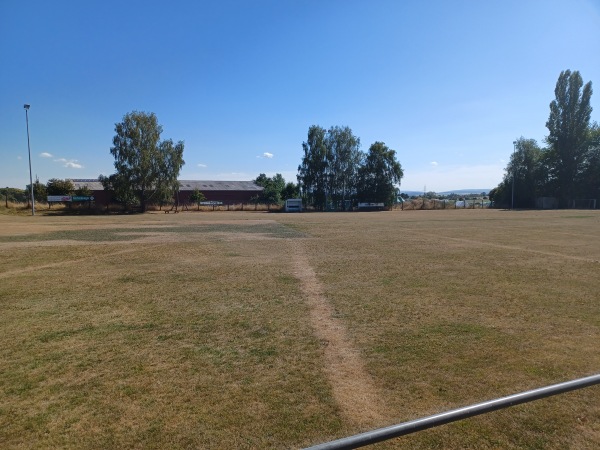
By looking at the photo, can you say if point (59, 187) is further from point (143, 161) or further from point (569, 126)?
point (569, 126)

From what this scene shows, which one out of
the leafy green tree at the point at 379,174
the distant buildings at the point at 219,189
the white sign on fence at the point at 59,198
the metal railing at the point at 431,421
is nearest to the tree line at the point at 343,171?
the leafy green tree at the point at 379,174

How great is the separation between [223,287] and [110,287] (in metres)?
2.66

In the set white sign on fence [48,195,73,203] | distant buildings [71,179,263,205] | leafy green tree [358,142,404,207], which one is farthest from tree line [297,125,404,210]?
white sign on fence [48,195,73,203]

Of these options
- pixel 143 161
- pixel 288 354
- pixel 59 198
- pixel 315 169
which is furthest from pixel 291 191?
pixel 288 354

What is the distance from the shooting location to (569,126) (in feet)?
218

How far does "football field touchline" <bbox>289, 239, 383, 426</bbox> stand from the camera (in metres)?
3.86

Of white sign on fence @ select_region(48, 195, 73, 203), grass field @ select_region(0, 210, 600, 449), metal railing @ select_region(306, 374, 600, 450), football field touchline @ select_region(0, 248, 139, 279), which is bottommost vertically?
football field touchline @ select_region(0, 248, 139, 279)

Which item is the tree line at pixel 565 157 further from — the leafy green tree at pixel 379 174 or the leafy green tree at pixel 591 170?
the leafy green tree at pixel 379 174

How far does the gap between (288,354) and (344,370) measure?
0.84 metres

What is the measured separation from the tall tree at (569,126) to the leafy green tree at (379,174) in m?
26.4

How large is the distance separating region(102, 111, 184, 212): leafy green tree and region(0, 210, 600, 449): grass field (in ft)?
154

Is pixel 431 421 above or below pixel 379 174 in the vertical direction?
below

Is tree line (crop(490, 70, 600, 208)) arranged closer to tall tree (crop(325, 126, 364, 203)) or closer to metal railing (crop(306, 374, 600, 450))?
tall tree (crop(325, 126, 364, 203))

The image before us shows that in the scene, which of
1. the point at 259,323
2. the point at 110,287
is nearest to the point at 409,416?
the point at 259,323
